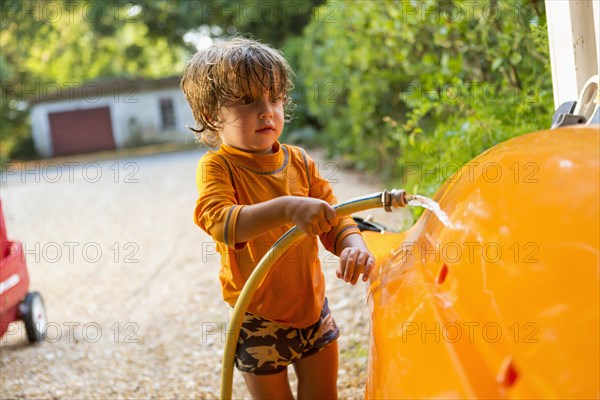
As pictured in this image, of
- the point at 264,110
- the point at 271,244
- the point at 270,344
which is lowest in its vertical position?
the point at 270,344

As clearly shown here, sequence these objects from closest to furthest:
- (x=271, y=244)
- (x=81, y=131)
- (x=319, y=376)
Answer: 1. (x=271, y=244)
2. (x=319, y=376)
3. (x=81, y=131)

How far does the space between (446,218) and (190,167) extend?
1663 centimetres

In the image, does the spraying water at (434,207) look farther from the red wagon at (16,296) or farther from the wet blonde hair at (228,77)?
the red wagon at (16,296)

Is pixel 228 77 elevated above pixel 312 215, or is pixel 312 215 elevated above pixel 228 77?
pixel 228 77

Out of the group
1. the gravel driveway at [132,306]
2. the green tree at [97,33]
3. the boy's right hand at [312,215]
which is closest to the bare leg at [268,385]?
the boy's right hand at [312,215]

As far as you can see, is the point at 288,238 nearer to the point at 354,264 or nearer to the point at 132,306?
the point at 354,264

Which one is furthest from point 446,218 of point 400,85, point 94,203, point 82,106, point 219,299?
point 82,106

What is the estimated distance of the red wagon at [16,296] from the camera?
4.69m

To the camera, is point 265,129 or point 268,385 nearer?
point 265,129

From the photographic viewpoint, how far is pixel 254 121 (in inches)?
89.6

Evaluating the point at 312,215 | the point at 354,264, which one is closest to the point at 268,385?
the point at 354,264

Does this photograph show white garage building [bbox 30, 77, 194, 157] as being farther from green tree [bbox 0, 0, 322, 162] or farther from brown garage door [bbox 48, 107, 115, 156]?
green tree [bbox 0, 0, 322, 162]

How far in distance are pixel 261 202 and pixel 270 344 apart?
0.49 metres

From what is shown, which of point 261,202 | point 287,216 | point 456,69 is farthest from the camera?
point 456,69
